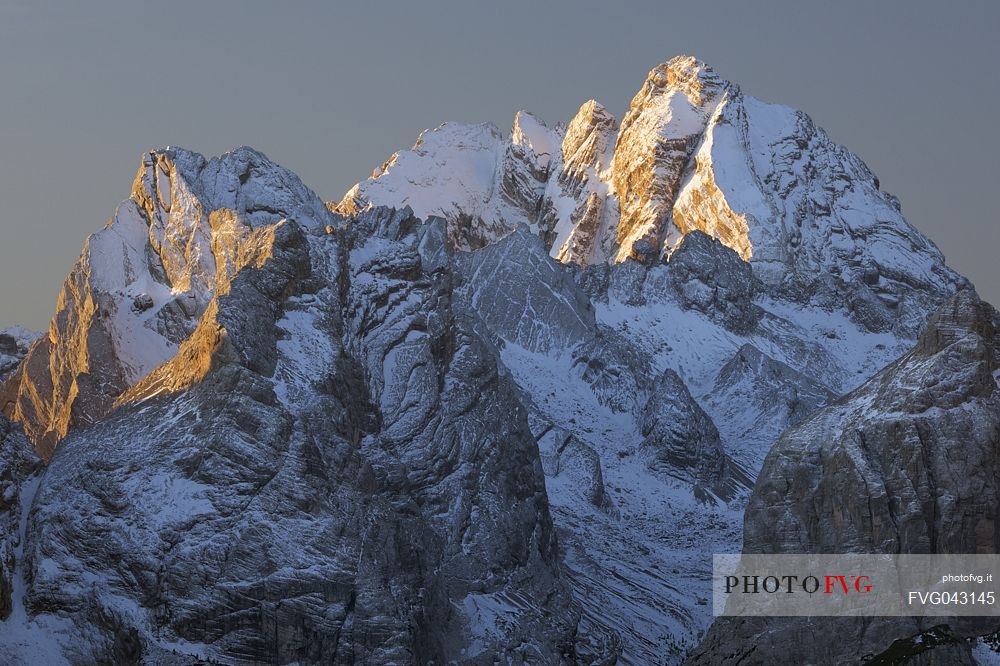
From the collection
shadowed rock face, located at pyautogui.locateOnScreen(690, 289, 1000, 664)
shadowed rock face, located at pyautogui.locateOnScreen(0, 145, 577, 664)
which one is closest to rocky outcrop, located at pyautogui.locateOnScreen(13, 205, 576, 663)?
shadowed rock face, located at pyautogui.locateOnScreen(0, 145, 577, 664)

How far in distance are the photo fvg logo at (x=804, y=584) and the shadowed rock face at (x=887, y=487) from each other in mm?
2207

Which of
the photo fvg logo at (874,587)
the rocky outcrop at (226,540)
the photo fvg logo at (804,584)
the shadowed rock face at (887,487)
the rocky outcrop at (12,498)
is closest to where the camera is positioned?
the photo fvg logo at (874,587)

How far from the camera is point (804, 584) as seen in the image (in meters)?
172

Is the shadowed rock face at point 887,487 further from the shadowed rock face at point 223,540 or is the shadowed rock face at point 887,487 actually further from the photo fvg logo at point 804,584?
the shadowed rock face at point 223,540

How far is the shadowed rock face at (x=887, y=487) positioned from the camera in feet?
555

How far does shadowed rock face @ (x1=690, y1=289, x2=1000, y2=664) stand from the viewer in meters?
169

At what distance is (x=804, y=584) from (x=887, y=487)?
819 cm

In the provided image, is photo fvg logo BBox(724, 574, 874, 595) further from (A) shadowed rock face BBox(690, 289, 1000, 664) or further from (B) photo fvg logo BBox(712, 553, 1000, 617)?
(A) shadowed rock face BBox(690, 289, 1000, 664)

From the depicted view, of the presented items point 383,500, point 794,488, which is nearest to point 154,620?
point 383,500

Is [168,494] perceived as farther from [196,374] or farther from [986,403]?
[986,403]

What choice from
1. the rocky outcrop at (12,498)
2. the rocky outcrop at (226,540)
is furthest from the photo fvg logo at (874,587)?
the rocky outcrop at (12,498)

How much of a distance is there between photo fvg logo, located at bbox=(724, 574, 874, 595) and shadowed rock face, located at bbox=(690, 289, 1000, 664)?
7.24 feet

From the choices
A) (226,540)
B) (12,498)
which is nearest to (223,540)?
(226,540)

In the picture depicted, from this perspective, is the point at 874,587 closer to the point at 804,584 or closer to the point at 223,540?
the point at 804,584
